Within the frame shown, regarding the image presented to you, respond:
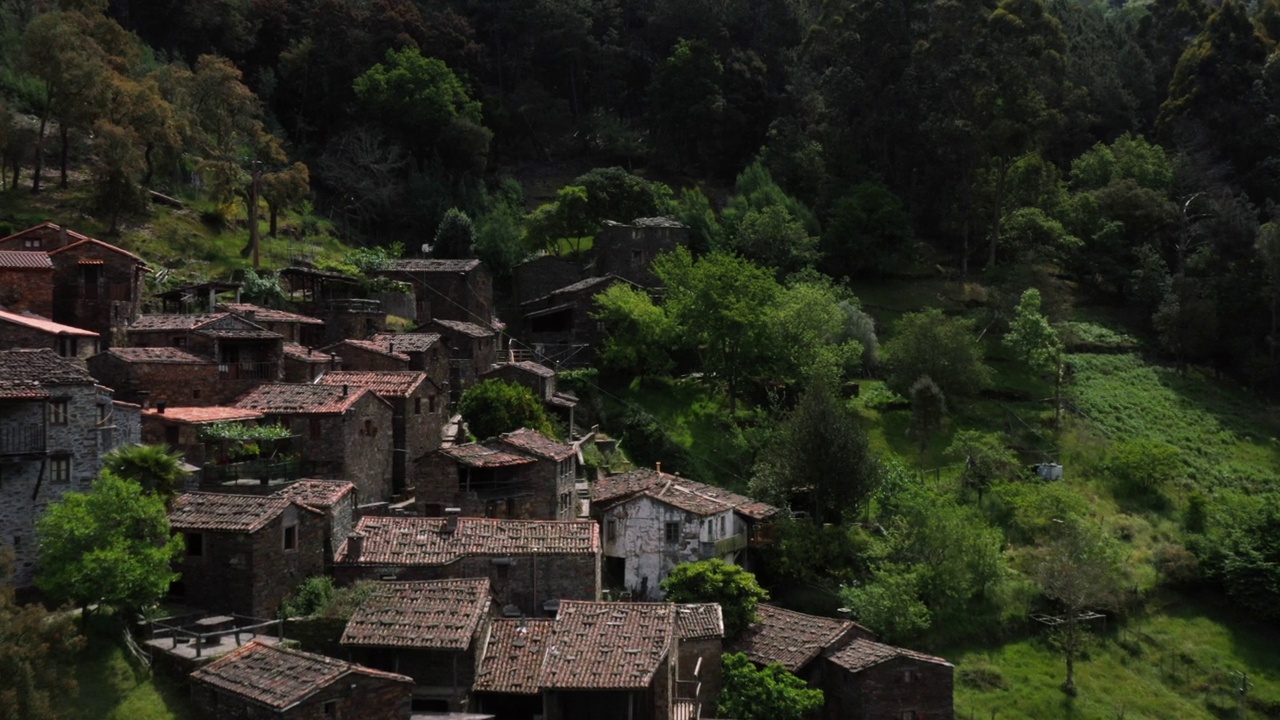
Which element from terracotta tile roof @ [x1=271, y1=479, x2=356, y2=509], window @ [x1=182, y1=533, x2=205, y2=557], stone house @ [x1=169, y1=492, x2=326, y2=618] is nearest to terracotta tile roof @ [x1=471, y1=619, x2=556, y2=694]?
stone house @ [x1=169, y1=492, x2=326, y2=618]

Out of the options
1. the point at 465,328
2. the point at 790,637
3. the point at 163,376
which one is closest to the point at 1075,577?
the point at 790,637

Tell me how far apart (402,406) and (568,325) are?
17625 millimetres

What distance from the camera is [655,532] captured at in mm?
40688

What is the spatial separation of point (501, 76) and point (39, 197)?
38787 millimetres

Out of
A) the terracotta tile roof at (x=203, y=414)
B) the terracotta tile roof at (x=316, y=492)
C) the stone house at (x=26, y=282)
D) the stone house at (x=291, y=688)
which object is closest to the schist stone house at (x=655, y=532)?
the terracotta tile roof at (x=316, y=492)

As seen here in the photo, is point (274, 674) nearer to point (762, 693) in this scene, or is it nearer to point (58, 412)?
point (58, 412)

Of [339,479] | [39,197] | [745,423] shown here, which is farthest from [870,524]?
[39,197]

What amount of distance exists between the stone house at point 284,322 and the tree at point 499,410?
248 inches

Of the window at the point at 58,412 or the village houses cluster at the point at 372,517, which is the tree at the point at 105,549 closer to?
the village houses cluster at the point at 372,517

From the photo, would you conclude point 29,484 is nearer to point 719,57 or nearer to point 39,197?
point 39,197

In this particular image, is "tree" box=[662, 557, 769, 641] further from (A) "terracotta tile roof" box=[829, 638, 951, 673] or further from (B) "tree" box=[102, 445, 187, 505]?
(B) "tree" box=[102, 445, 187, 505]

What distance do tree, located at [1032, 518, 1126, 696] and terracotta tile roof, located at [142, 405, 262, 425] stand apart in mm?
26739

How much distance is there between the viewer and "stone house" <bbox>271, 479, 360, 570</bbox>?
3316cm

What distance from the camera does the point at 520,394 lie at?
45.8m
